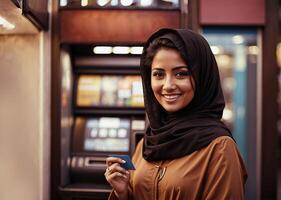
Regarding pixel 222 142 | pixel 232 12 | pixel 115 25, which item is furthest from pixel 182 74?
pixel 232 12

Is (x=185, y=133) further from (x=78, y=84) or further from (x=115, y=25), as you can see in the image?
(x=78, y=84)

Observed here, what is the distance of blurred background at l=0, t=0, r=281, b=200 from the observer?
329cm

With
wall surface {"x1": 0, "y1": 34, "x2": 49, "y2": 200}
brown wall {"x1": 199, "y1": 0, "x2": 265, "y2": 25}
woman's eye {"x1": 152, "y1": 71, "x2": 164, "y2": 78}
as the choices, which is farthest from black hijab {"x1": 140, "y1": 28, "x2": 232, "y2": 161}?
brown wall {"x1": 199, "y1": 0, "x2": 265, "y2": 25}

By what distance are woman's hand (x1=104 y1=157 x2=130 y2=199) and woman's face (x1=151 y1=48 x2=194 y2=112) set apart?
13.7 inches

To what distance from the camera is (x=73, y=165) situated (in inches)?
136

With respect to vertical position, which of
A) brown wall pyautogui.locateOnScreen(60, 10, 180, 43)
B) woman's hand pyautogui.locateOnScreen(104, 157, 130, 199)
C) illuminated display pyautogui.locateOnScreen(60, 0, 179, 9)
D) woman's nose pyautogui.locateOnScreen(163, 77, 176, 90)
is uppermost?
illuminated display pyautogui.locateOnScreen(60, 0, 179, 9)

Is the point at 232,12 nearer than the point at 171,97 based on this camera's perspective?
No

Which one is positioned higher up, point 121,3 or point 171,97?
point 121,3

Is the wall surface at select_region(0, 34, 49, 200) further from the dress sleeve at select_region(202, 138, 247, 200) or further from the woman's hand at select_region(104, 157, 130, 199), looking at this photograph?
the dress sleeve at select_region(202, 138, 247, 200)

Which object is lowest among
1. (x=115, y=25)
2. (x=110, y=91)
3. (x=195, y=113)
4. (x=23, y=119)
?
(x=23, y=119)

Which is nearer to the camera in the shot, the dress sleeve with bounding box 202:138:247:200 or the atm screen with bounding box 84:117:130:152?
the dress sleeve with bounding box 202:138:247:200

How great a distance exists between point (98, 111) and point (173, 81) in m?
1.87

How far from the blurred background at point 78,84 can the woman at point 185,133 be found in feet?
4.97

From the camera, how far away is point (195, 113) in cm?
171
